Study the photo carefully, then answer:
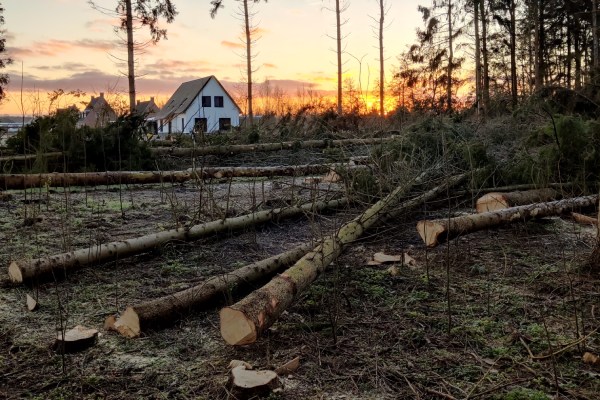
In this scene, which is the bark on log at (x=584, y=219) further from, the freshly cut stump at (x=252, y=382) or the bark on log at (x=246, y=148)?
the bark on log at (x=246, y=148)

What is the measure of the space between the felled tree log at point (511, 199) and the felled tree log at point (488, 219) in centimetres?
44

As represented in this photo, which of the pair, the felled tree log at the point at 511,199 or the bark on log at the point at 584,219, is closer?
the bark on log at the point at 584,219

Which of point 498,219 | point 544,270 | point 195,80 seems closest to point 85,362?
point 544,270

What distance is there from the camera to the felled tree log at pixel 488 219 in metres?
4.64

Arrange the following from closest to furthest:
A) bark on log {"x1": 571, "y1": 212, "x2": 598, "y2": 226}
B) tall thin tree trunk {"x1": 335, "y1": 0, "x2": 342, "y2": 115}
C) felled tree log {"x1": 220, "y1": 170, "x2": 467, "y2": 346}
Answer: felled tree log {"x1": 220, "y1": 170, "x2": 467, "y2": 346}, bark on log {"x1": 571, "y1": 212, "x2": 598, "y2": 226}, tall thin tree trunk {"x1": 335, "y1": 0, "x2": 342, "y2": 115}

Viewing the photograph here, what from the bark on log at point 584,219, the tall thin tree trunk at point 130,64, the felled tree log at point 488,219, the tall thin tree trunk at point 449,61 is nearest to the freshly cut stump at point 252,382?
the felled tree log at point 488,219

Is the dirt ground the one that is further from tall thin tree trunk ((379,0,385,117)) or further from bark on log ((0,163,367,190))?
tall thin tree trunk ((379,0,385,117))

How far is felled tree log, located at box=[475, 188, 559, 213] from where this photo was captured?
5938 mm

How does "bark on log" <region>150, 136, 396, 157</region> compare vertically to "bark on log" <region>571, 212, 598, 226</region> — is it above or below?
above

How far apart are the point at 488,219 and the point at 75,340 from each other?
13.2 ft

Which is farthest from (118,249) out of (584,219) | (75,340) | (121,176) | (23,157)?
(23,157)

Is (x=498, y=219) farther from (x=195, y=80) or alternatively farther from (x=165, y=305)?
(x=195, y=80)

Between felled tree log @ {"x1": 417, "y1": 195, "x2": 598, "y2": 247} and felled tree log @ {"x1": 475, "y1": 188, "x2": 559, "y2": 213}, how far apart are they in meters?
0.44

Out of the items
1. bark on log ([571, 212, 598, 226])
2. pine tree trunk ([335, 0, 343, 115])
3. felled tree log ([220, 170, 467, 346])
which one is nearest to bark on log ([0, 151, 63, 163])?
felled tree log ([220, 170, 467, 346])
